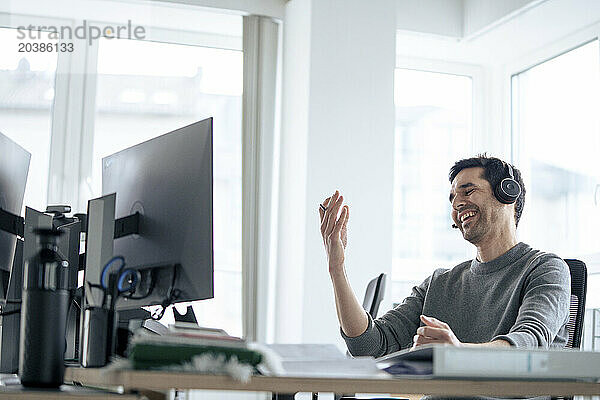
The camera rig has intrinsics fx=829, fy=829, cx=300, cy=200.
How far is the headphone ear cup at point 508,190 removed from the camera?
212cm

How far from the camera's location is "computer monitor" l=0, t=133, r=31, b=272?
191cm

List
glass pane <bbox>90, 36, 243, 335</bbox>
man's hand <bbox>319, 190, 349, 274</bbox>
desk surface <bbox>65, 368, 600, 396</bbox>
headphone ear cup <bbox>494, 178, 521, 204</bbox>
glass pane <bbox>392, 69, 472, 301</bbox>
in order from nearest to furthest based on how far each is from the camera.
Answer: desk surface <bbox>65, 368, 600, 396</bbox> → man's hand <bbox>319, 190, 349, 274</bbox> → headphone ear cup <bbox>494, 178, 521, 204</bbox> → glass pane <bbox>90, 36, 243, 335</bbox> → glass pane <bbox>392, 69, 472, 301</bbox>

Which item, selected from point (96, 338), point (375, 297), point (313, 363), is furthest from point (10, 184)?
point (375, 297)

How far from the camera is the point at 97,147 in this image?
4172mm

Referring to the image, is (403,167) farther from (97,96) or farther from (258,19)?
(97,96)

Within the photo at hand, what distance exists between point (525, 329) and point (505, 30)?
117 inches

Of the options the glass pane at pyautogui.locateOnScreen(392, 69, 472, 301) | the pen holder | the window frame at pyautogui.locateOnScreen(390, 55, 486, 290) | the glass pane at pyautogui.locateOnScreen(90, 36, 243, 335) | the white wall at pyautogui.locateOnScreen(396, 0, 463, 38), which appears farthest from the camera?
the window frame at pyautogui.locateOnScreen(390, 55, 486, 290)

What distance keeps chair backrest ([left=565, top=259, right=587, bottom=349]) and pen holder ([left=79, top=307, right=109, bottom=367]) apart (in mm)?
1134

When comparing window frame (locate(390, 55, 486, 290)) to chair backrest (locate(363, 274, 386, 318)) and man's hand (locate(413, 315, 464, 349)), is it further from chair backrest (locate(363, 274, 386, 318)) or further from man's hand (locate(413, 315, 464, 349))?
man's hand (locate(413, 315, 464, 349))

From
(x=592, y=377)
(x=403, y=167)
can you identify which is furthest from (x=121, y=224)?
(x=403, y=167)

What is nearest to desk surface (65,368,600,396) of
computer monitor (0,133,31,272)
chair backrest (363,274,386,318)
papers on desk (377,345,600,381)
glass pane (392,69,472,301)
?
papers on desk (377,345,600,381)

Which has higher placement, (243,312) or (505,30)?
(505,30)

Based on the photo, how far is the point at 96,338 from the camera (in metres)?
1.35

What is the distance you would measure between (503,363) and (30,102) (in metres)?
3.49
